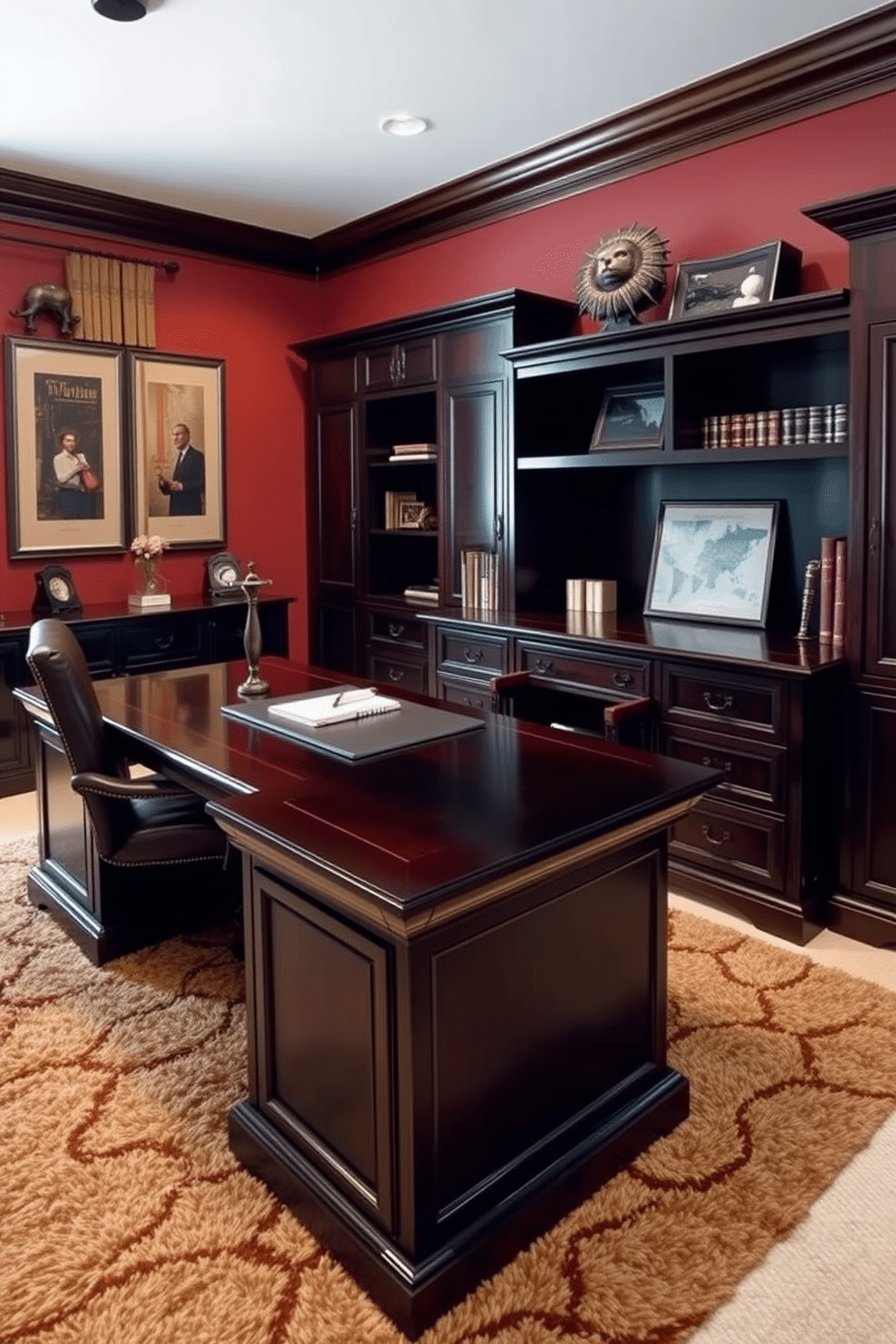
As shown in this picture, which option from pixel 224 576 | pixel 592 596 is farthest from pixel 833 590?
pixel 224 576

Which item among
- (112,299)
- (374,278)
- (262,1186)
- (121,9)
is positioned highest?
(121,9)

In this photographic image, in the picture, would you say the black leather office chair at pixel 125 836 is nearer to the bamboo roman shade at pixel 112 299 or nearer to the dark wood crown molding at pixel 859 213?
the dark wood crown molding at pixel 859 213

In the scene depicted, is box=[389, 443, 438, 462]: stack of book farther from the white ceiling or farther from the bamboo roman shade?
the bamboo roman shade

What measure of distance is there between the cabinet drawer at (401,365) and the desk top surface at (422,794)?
2.39 metres

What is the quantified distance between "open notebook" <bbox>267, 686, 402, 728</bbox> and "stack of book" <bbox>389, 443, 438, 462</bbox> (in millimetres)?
2140

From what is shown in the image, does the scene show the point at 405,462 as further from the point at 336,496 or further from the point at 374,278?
the point at 374,278

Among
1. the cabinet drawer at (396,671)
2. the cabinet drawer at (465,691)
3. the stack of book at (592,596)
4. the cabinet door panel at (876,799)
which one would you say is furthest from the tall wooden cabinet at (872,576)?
the cabinet drawer at (396,671)

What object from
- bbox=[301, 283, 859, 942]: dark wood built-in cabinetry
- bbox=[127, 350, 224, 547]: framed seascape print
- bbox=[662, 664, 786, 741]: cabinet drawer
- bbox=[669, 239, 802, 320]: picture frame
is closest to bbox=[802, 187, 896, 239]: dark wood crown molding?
bbox=[301, 283, 859, 942]: dark wood built-in cabinetry

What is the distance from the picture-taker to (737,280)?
3389 millimetres

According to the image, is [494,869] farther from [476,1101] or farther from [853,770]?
[853,770]

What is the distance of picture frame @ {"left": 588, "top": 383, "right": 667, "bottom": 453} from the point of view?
380 centimetres

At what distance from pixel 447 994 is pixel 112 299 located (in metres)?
4.30

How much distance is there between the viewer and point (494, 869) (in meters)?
1.53

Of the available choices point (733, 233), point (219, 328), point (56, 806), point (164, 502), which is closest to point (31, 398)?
point (164, 502)
